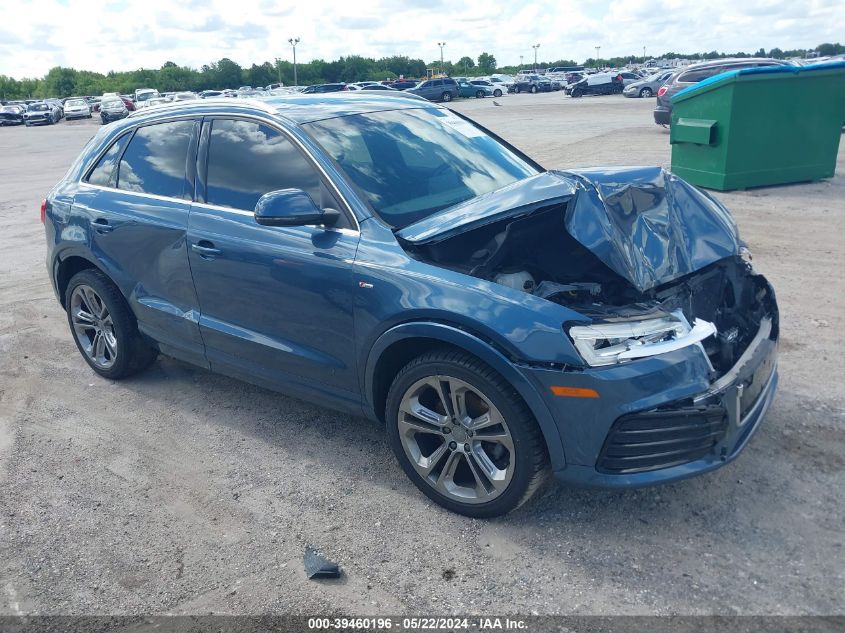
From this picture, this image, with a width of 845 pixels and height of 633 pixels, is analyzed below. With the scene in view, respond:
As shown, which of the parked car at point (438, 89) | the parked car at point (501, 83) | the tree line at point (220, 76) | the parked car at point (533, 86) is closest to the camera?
the parked car at point (438, 89)

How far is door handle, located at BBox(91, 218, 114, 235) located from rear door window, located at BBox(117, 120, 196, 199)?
0.25 m

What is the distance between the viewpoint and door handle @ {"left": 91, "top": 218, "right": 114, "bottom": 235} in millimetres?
4867

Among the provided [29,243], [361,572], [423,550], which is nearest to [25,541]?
[361,572]

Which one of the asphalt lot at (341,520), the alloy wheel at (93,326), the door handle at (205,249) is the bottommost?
the asphalt lot at (341,520)

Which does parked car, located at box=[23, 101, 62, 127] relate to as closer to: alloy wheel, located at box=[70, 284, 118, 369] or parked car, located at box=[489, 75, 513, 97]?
parked car, located at box=[489, 75, 513, 97]

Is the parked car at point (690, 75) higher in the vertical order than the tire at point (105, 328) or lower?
higher

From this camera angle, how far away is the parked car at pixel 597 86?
46031 mm

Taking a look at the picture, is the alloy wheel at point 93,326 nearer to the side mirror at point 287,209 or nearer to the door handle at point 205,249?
the door handle at point 205,249

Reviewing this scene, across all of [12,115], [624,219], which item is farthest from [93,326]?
[12,115]

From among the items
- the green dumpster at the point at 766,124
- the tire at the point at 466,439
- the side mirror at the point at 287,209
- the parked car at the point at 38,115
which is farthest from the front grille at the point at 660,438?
the parked car at the point at 38,115

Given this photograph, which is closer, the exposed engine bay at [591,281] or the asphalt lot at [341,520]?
the asphalt lot at [341,520]

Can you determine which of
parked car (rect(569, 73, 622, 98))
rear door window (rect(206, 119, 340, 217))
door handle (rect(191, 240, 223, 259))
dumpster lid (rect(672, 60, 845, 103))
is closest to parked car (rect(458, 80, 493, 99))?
parked car (rect(569, 73, 622, 98))

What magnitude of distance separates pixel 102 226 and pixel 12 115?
170ft

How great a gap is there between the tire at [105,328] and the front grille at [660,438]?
335 cm
